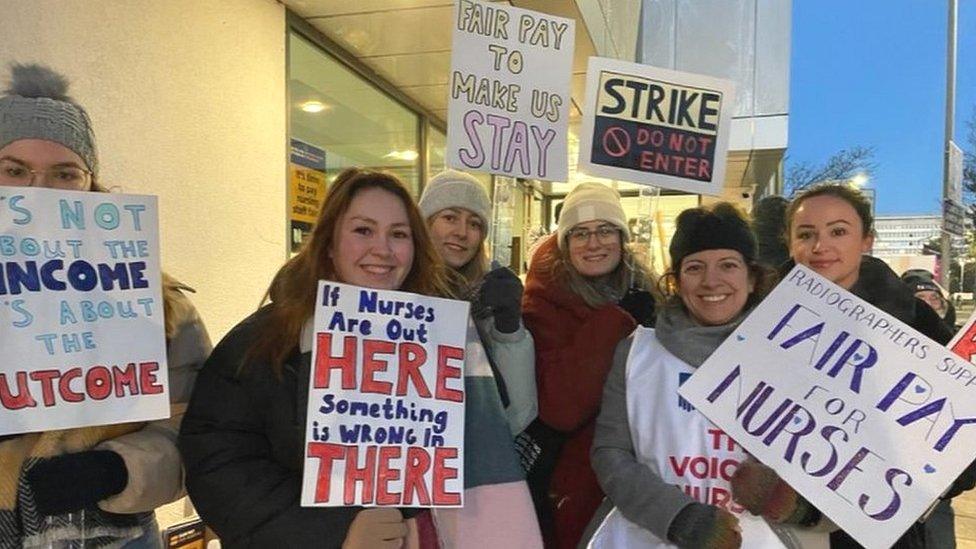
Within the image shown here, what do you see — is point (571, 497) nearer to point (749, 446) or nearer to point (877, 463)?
point (749, 446)

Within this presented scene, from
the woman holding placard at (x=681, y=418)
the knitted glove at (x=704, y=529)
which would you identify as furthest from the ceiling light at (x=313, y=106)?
the knitted glove at (x=704, y=529)

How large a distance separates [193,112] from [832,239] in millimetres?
2946

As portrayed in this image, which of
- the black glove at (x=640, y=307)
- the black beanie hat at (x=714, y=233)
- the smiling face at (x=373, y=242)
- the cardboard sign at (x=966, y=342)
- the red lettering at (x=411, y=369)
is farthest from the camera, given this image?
the black glove at (x=640, y=307)

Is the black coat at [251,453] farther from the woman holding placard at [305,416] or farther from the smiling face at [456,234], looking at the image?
the smiling face at [456,234]

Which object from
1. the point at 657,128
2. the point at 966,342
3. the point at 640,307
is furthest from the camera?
the point at 657,128

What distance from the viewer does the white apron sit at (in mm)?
1818

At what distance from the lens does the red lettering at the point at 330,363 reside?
1.62m

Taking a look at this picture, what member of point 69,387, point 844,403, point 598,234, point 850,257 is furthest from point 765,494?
point 69,387

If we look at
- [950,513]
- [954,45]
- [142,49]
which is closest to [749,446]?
[950,513]

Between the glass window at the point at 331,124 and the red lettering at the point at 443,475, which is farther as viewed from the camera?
the glass window at the point at 331,124

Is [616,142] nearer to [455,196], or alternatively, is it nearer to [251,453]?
[455,196]

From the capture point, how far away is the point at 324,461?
1576 mm

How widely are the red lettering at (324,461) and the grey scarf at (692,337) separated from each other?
96cm

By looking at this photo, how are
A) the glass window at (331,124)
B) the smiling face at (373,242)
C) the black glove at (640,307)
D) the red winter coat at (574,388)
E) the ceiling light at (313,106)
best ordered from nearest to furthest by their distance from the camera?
1. the smiling face at (373,242)
2. the red winter coat at (574,388)
3. the black glove at (640,307)
4. the glass window at (331,124)
5. the ceiling light at (313,106)
